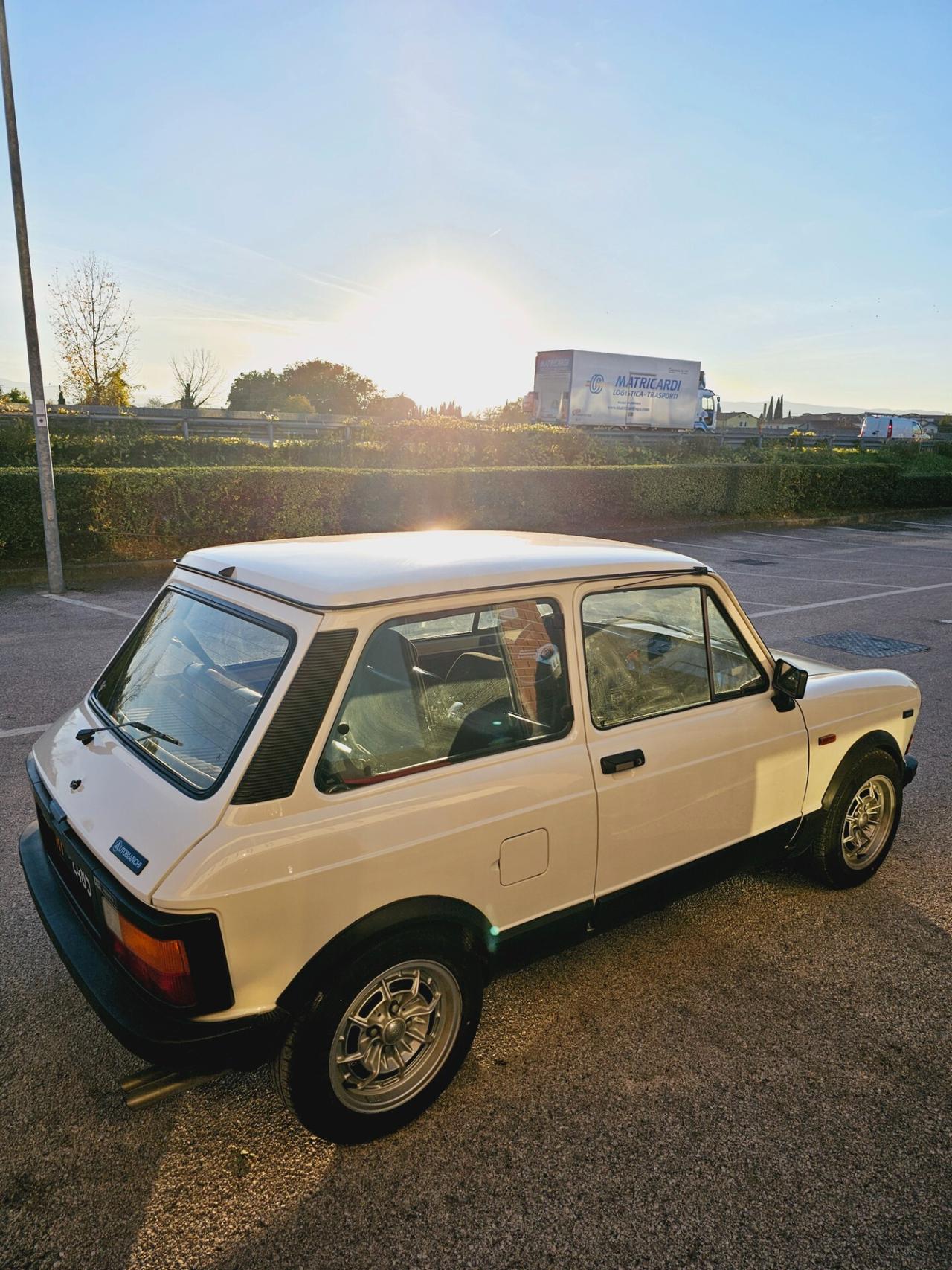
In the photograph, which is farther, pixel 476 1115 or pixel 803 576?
pixel 803 576

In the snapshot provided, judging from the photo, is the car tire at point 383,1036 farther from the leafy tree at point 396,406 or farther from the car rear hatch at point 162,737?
the leafy tree at point 396,406

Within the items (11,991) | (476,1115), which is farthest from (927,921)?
(11,991)

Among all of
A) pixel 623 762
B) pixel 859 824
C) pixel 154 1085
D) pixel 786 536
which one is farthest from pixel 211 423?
pixel 154 1085

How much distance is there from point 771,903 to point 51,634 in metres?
7.07

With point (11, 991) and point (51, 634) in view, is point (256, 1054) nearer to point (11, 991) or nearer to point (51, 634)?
point (11, 991)

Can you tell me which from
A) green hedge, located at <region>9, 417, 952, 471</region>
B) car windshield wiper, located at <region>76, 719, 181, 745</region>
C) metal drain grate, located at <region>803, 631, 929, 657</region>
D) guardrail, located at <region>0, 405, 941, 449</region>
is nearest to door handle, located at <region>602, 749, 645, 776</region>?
car windshield wiper, located at <region>76, 719, 181, 745</region>

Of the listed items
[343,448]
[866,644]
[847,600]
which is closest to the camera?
[866,644]

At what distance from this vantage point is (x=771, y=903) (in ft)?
12.1

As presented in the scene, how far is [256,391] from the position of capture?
61469 mm

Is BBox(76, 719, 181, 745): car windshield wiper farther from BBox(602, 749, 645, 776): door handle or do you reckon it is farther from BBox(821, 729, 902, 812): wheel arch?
BBox(821, 729, 902, 812): wheel arch

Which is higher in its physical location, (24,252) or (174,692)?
(24,252)

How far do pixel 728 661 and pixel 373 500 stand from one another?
11.7 metres

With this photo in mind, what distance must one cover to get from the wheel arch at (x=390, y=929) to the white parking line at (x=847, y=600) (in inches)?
289

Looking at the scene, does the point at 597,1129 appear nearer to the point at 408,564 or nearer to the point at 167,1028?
the point at 167,1028
